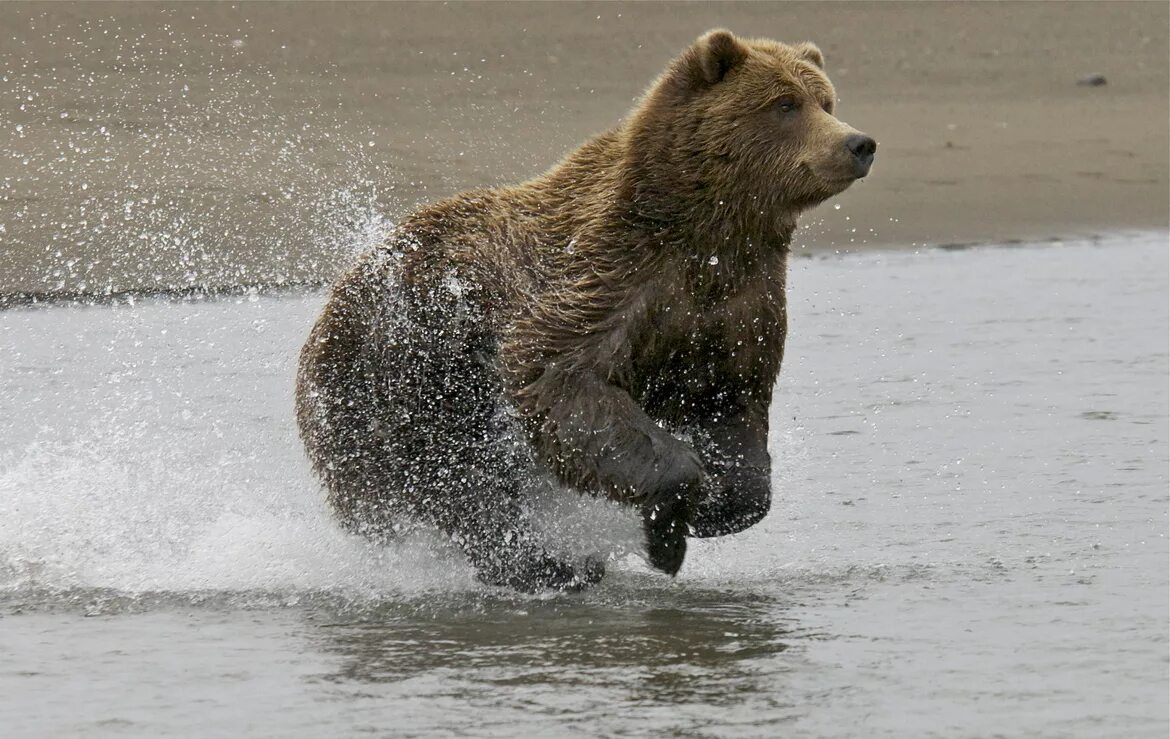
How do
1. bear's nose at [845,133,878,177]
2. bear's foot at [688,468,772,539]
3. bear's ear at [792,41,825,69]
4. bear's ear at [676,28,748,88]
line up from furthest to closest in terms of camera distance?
bear's ear at [792,41,825,69], bear's foot at [688,468,772,539], bear's ear at [676,28,748,88], bear's nose at [845,133,878,177]

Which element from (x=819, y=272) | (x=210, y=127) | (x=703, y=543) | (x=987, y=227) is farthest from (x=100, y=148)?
(x=703, y=543)

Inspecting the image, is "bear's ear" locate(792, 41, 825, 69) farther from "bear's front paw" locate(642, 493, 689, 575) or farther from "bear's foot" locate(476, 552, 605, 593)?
"bear's foot" locate(476, 552, 605, 593)

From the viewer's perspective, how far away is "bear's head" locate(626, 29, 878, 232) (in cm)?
580

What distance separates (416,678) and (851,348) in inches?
239

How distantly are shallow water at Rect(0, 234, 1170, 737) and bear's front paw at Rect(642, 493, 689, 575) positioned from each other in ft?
0.39

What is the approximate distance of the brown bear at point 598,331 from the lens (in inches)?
227

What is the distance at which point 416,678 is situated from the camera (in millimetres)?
4961

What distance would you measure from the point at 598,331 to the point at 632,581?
0.93 m

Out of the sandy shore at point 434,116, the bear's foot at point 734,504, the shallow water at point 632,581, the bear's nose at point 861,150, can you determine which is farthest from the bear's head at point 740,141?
the sandy shore at point 434,116

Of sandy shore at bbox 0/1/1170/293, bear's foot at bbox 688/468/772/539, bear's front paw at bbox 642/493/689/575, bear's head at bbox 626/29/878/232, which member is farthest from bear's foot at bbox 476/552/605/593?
sandy shore at bbox 0/1/1170/293

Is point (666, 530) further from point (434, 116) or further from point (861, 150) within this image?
point (434, 116)

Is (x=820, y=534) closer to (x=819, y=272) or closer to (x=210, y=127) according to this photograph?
(x=819, y=272)

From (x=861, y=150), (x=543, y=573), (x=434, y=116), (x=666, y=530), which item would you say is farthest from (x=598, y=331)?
(x=434, y=116)

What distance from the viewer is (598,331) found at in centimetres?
577
